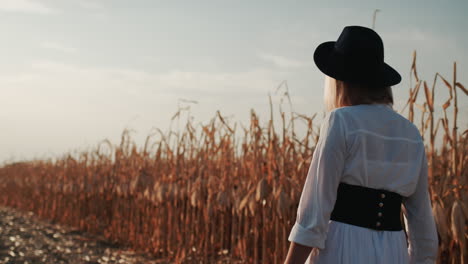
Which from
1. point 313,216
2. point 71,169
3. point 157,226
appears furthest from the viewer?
point 71,169

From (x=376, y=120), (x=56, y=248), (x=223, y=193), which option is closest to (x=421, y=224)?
(x=376, y=120)

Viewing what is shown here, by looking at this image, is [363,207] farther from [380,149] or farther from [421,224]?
[421,224]

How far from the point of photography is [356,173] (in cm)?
147

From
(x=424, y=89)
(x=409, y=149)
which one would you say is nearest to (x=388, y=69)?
(x=409, y=149)

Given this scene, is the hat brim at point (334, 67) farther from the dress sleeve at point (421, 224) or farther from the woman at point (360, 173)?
the dress sleeve at point (421, 224)

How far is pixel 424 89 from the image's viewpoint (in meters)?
2.85

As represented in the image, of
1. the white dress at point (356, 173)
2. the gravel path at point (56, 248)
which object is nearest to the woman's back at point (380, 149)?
the white dress at point (356, 173)

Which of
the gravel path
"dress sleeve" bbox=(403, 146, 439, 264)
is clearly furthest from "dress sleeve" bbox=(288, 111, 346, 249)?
the gravel path

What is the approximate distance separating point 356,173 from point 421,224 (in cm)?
43

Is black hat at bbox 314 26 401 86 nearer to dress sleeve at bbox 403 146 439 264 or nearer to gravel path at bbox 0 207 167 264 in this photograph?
dress sleeve at bbox 403 146 439 264

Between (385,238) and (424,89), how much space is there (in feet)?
5.21

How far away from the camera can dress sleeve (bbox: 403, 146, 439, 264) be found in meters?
1.67

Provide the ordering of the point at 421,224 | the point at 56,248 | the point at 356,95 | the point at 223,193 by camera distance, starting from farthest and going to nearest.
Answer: the point at 56,248 → the point at 223,193 → the point at 421,224 → the point at 356,95

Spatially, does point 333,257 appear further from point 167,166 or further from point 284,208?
point 167,166
